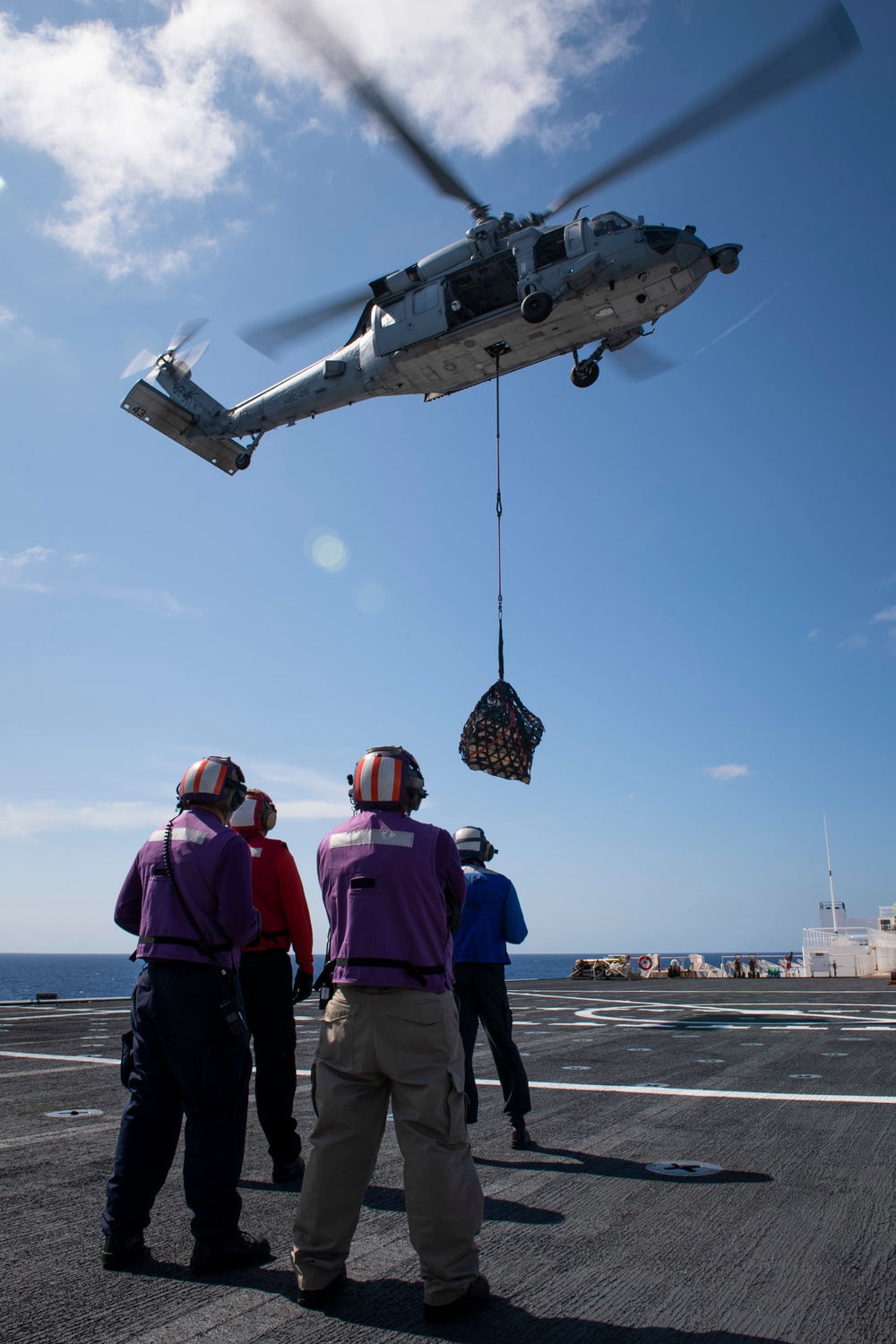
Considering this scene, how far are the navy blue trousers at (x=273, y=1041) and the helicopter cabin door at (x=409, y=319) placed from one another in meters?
15.3

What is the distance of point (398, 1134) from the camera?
3418 mm

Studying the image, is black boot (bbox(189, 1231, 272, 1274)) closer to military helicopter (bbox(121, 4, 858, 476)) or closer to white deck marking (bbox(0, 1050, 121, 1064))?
→ white deck marking (bbox(0, 1050, 121, 1064))

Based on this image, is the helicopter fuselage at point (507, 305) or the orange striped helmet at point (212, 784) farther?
the helicopter fuselage at point (507, 305)

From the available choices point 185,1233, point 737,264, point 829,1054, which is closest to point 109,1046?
point 185,1233

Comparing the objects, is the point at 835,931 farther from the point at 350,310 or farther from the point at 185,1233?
the point at 185,1233

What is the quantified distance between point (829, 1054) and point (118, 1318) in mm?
9466

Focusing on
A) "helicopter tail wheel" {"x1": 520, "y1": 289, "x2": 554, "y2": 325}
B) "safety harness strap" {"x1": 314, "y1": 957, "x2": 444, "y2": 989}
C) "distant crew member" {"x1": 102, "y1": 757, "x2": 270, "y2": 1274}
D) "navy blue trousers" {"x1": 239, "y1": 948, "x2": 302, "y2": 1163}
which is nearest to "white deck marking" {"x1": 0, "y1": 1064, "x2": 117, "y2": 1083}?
"navy blue trousers" {"x1": 239, "y1": 948, "x2": 302, "y2": 1163}

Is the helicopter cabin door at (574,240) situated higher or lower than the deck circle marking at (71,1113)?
higher

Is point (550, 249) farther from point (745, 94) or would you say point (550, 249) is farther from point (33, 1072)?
Result: point (33, 1072)

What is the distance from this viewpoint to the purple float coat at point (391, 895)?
3.78 metres

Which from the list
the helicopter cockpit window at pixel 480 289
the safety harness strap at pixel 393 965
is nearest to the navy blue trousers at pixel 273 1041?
the safety harness strap at pixel 393 965

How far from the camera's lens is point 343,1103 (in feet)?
11.8

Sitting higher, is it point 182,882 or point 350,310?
point 350,310

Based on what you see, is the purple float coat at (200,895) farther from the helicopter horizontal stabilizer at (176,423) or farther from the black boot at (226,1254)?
the helicopter horizontal stabilizer at (176,423)
